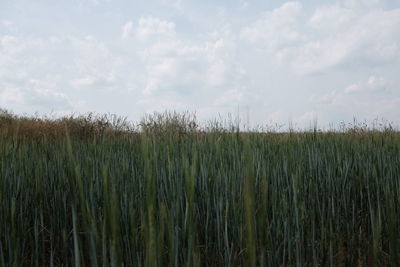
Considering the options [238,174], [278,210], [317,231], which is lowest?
[317,231]

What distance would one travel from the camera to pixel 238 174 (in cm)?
257

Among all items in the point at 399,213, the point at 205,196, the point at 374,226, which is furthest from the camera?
the point at 399,213

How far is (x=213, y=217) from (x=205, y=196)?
0.50ft

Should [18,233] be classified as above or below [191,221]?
below

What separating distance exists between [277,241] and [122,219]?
0.93 meters

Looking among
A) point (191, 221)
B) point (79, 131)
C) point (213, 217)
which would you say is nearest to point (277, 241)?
point (213, 217)

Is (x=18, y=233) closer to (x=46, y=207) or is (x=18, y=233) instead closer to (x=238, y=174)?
(x=46, y=207)

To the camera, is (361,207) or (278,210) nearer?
(278,210)

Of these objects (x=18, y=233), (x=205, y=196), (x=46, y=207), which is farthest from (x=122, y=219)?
(x=46, y=207)

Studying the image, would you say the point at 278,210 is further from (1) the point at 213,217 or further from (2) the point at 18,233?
(2) the point at 18,233

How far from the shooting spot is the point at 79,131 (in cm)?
1193

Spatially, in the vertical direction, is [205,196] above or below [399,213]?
above

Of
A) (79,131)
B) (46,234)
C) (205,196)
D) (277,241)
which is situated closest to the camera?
(277,241)

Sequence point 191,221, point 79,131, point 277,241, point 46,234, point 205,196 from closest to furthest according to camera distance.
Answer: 1. point 191,221
2. point 277,241
3. point 205,196
4. point 46,234
5. point 79,131
